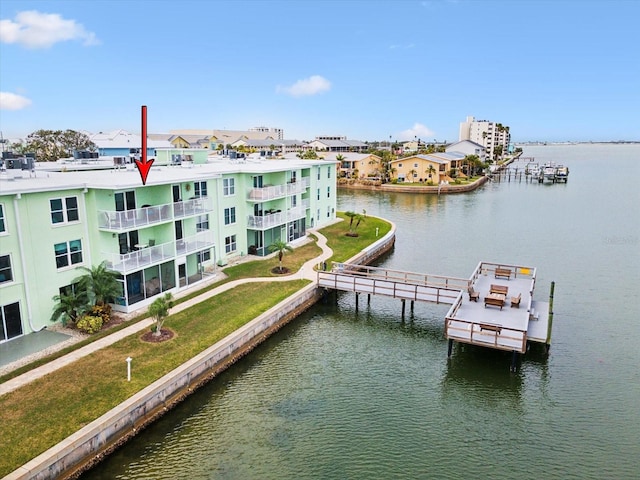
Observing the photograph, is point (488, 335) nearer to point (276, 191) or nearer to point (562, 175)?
point (276, 191)

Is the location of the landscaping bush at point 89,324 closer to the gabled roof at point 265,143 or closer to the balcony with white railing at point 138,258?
the balcony with white railing at point 138,258

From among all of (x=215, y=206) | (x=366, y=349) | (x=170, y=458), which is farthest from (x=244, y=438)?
(x=215, y=206)

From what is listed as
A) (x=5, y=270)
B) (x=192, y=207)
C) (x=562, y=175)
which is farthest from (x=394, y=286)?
(x=562, y=175)

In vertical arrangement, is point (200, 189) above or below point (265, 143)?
below

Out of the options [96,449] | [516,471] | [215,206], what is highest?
[215,206]

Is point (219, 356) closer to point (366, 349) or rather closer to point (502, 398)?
point (366, 349)

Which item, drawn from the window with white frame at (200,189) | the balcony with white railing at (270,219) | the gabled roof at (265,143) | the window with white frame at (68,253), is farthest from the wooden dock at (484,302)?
the gabled roof at (265,143)
